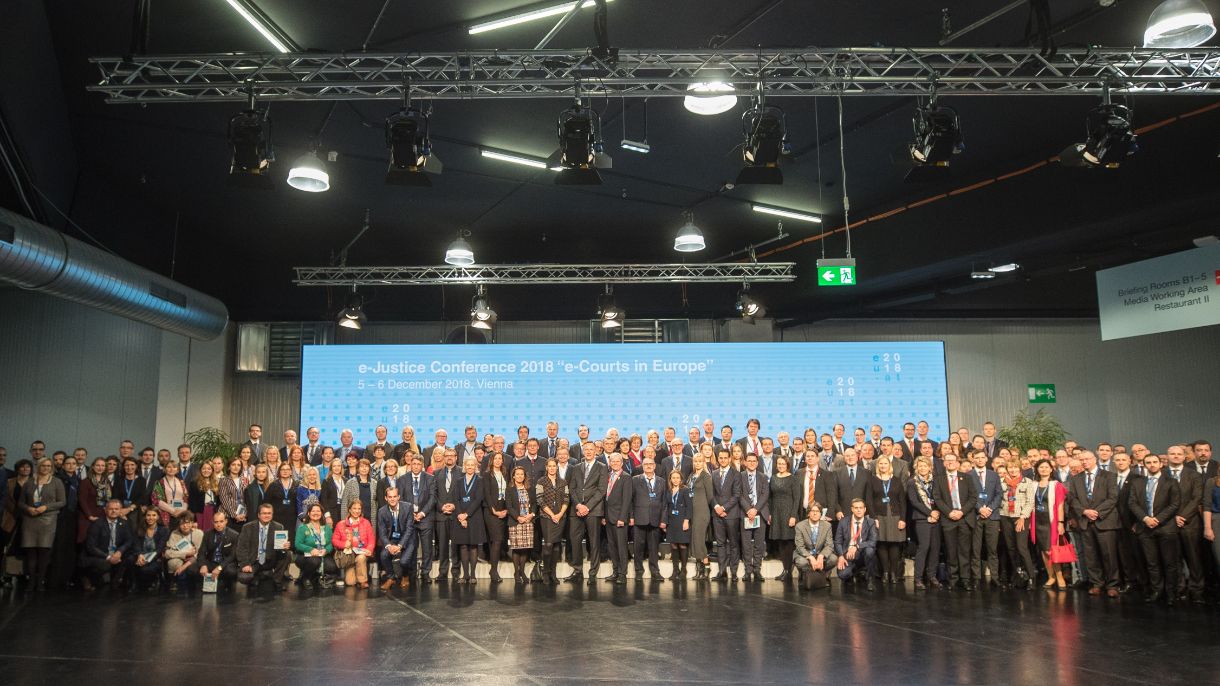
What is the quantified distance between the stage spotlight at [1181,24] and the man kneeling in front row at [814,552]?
486cm

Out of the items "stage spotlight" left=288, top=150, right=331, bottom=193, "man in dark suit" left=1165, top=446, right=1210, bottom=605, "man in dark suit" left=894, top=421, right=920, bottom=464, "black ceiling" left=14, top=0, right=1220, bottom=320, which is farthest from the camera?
"man in dark suit" left=894, top=421, right=920, bottom=464

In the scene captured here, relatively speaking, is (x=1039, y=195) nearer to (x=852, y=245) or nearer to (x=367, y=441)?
(x=852, y=245)

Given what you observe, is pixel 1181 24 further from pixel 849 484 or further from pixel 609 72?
pixel 849 484

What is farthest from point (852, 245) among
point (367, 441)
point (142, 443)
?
point (142, 443)

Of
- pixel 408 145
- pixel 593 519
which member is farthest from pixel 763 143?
pixel 593 519

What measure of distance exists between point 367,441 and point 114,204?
14.7 ft

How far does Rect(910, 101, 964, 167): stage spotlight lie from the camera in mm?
6309

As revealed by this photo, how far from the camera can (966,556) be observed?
8.02 meters

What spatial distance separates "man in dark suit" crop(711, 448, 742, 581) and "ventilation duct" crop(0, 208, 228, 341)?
666 cm

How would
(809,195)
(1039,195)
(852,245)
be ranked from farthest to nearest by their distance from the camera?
(852,245)
(809,195)
(1039,195)

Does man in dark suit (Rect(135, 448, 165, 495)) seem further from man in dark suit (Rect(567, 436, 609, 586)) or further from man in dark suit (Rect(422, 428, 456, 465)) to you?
man in dark suit (Rect(567, 436, 609, 586))

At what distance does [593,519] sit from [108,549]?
4.82 metres

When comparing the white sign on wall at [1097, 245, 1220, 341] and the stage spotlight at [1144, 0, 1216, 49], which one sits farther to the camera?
the white sign on wall at [1097, 245, 1220, 341]

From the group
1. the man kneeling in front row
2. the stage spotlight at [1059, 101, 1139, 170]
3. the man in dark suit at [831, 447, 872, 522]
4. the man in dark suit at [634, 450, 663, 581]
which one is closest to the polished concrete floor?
the man kneeling in front row
